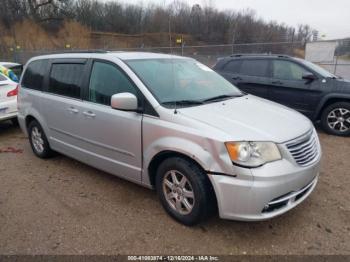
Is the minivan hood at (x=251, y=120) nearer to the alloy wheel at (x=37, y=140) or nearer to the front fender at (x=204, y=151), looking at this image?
the front fender at (x=204, y=151)

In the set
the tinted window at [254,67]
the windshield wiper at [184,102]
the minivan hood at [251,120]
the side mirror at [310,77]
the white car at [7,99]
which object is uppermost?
the tinted window at [254,67]

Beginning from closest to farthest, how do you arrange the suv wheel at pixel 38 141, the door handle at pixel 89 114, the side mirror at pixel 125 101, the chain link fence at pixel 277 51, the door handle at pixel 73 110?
1. the side mirror at pixel 125 101
2. the door handle at pixel 89 114
3. the door handle at pixel 73 110
4. the suv wheel at pixel 38 141
5. the chain link fence at pixel 277 51

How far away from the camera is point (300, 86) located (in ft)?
21.4

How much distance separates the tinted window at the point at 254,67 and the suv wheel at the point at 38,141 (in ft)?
16.0

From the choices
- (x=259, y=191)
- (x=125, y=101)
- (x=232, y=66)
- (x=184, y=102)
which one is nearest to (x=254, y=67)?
(x=232, y=66)

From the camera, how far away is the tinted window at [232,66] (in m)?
7.65

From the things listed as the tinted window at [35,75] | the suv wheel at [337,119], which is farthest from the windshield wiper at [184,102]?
the suv wheel at [337,119]

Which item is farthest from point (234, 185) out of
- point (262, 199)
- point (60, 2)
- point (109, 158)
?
point (60, 2)

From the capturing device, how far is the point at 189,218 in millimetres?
2963

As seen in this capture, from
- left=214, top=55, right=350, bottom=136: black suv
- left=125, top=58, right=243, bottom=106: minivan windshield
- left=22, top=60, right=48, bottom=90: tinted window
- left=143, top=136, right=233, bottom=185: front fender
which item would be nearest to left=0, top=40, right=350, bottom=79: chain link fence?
left=214, top=55, right=350, bottom=136: black suv

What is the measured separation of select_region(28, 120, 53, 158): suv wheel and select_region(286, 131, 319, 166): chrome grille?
3725 millimetres

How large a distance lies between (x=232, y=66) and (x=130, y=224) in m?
5.66

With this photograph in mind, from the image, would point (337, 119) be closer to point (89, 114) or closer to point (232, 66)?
point (232, 66)

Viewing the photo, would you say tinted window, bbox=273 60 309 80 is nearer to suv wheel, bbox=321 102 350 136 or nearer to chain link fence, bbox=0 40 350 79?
suv wheel, bbox=321 102 350 136
